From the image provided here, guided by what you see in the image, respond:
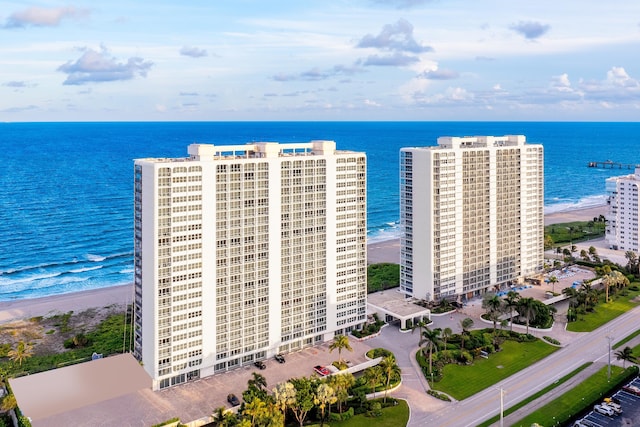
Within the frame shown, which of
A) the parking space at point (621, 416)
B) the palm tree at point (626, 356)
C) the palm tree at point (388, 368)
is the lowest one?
the parking space at point (621, 416)

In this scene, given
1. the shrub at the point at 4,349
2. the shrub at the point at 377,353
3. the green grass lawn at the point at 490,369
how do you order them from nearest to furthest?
the green grass lawn at the point at 490,369
the shrub at the point at 377,353
the shrub at the point at 4,349

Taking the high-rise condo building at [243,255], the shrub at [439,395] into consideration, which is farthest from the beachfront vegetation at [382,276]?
the shrub at [439,395]

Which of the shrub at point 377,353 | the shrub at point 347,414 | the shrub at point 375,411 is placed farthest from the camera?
the shrub at point 377,353

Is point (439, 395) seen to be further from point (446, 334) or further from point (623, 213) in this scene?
point (623, 213)

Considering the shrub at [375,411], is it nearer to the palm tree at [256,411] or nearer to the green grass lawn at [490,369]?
the green grass lawn at [490,369]

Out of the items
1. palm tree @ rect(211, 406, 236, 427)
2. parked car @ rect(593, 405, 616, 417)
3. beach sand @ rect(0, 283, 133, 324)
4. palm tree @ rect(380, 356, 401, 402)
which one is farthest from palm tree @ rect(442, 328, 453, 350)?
beach sand @ rect(0, 283, 133, 324)

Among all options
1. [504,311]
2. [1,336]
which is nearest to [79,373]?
[1,336]

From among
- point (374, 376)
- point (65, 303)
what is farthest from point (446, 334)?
point (65, 303)

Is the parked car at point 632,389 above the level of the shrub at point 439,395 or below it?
above
